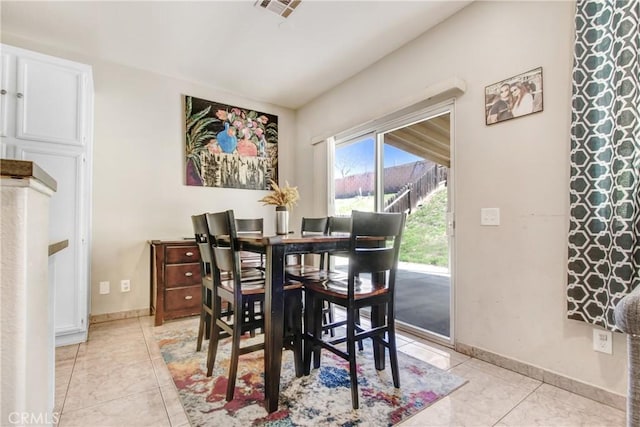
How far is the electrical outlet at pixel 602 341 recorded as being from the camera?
1.62m

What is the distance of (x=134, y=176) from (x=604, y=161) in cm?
386

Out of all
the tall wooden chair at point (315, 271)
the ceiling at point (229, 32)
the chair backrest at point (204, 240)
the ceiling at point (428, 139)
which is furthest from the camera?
the ceiling at point (428, 139)

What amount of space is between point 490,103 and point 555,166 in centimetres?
63

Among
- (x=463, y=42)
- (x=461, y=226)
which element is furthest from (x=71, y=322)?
(x=463, y=42)

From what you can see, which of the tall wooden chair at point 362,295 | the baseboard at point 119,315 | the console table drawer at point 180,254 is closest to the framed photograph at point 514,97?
the tall wooden chair at point 362,295

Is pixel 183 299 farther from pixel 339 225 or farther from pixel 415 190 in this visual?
pixel 415 190

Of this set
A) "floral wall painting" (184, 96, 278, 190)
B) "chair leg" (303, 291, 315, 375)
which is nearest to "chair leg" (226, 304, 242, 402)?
"chair leg" (303, 291, 315, 375)

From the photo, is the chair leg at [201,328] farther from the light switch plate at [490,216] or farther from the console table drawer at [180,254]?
the light switch plate at [490,216]

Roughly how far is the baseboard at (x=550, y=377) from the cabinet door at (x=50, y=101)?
3509 mm

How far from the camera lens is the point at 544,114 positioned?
1896mm

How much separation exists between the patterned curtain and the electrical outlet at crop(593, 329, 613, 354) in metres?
0.08

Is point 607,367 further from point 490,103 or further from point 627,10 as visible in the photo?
point 627,10

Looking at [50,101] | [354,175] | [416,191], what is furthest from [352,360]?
[50,101]

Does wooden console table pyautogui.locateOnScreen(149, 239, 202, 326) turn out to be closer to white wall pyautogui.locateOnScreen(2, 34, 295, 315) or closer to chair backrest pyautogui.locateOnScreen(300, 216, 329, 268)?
white wall pyautogui.locateOnScreen(2, 34, 295, 315)
